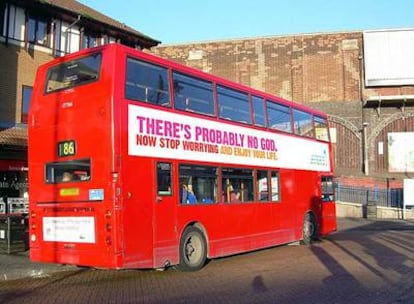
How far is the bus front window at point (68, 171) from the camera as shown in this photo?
11.0 metres

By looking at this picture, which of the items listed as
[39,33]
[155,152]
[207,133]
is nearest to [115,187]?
[155,152]

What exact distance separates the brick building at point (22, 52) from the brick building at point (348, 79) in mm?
20852

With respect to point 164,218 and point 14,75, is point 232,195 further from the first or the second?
point 14,75

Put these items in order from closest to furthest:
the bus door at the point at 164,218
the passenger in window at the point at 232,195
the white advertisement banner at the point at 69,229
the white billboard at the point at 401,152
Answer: the white advertisement banner at the point at 69,229 → the bus door at the point at 164,218 → the passenger in window at the point at 232,195 → the white billboard at the point at 401,152

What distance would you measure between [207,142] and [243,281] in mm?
3343

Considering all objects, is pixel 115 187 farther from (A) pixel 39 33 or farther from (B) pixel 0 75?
(A) pixel 39 33

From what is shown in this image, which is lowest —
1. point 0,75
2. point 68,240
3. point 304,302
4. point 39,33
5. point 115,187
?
point 304,302

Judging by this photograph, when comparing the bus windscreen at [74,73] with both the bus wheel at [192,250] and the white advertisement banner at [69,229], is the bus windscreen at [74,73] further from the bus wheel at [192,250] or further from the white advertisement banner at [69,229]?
the bus wheel at [192,250]

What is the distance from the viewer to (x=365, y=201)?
117 feet

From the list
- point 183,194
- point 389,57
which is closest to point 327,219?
point 183,194

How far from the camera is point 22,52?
75.5ft

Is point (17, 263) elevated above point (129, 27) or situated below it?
below

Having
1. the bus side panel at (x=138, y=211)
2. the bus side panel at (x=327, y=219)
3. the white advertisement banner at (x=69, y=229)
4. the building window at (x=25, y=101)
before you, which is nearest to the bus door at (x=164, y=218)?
the bus side panel at (x=138, y=211)

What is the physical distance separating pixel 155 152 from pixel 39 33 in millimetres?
14360
